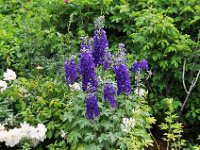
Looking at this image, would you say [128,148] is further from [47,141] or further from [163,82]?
[163,82]

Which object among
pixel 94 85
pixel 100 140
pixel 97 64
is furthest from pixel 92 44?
pixel 100 140

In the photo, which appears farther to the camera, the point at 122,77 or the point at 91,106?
the point at 122,77

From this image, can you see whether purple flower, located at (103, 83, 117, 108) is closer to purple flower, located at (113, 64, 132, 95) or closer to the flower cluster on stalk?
the flower cluster on stalk

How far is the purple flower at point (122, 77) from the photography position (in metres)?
3.68

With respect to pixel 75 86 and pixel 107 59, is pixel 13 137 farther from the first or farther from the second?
pixel 107 59

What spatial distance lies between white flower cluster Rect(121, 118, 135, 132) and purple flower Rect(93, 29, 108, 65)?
59 centimetres

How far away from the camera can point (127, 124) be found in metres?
3.69

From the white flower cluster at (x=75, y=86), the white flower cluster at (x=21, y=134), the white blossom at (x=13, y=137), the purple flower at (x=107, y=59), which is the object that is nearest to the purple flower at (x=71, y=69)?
the white flower cluster at (x=75, y=86)

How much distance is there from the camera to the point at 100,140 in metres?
3.59

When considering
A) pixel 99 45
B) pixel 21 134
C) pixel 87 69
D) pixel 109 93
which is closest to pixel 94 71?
pixel 87 69

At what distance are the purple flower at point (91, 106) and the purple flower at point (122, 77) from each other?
34 centimetres

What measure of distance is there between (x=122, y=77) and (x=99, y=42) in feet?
1.34

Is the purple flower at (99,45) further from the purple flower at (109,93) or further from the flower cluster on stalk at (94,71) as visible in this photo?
the purple flower at (109,93)

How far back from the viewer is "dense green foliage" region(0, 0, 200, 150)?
150 inches
